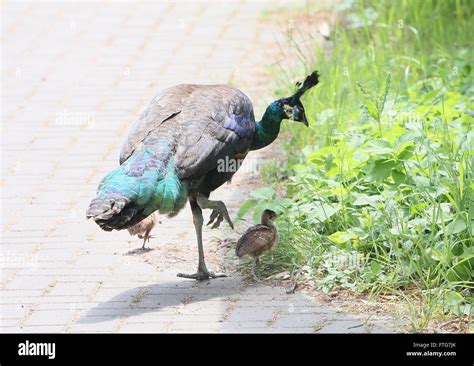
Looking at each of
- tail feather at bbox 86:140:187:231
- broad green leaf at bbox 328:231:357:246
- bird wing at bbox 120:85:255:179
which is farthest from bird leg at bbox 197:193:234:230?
broad green leaf at bbox 328:231:357:246

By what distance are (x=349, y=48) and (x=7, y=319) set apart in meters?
4.42

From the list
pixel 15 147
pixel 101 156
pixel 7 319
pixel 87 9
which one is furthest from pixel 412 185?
pixel 87 9

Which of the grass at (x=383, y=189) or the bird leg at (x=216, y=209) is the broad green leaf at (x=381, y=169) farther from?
the bird leg at (x=216, y=209)

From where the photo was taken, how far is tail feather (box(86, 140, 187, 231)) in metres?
5.82

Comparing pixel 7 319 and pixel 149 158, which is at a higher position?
pixel 149 158

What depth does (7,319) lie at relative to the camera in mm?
6113

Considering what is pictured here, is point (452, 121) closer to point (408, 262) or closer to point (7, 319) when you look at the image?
point (408, 262)

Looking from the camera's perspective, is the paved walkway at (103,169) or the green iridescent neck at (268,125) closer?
the paved walkway at (103,169)

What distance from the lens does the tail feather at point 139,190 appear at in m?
5.82

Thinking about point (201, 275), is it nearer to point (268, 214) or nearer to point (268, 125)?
point (268, 214)

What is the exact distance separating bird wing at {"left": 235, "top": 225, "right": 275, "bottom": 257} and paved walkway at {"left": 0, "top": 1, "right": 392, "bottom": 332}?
22 centimetres

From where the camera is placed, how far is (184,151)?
6.38 m

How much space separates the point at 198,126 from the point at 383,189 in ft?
3.99

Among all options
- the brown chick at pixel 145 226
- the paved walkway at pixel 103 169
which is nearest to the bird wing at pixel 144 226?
the brown chick at pixel 145 226
